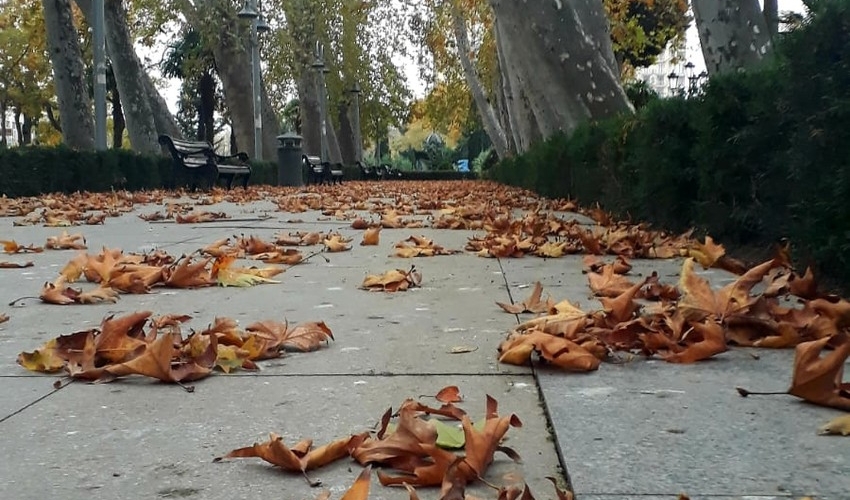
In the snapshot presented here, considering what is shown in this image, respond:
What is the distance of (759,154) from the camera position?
4.76 meters

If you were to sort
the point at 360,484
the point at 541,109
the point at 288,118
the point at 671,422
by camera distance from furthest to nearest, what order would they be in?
1. the point at 288,118
2. the point at 541,109
3. the point at 671,422
4. the point at 360,484

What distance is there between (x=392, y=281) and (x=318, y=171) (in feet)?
89.5

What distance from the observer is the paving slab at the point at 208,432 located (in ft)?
5.72

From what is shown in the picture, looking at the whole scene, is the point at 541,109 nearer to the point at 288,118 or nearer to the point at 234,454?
the point at 234,454

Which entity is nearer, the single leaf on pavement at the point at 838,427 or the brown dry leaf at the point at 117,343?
the single leaf on pavement at the point at 838,427

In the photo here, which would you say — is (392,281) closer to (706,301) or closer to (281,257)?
(281,257)

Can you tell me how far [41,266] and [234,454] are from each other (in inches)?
157

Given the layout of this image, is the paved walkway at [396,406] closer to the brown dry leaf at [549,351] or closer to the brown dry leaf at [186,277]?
the brown dry leaf at [549,351]

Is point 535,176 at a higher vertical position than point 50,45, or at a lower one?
lower

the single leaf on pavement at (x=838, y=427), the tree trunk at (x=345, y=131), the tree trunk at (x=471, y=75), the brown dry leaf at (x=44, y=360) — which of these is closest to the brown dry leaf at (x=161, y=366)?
the brown dry leaf at (x=44, y=360)

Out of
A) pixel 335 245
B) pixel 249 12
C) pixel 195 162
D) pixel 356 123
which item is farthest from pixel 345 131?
pixel 335 245

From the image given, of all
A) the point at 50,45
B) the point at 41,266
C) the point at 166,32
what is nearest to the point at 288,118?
the point at 166,32

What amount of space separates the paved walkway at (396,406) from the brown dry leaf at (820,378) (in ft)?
0.12

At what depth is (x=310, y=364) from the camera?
9.13 ft
